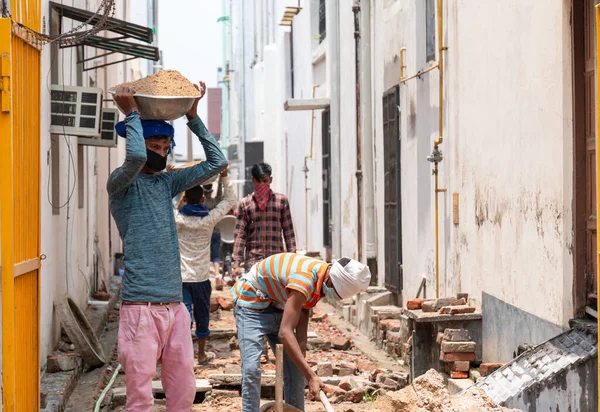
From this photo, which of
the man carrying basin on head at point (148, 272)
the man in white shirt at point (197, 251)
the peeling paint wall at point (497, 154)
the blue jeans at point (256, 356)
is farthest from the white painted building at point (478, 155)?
the man carrying basin on head at point (148, 272)

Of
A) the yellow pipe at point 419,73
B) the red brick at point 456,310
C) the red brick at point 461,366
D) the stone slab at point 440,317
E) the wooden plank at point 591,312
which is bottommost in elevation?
the red brick at point 461,366

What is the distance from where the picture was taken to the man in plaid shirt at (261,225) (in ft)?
33.2

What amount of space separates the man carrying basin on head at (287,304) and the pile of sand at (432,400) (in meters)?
0.57

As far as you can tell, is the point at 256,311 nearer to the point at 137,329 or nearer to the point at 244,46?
the point at 137,329

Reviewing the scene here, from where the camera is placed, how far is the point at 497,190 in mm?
8172

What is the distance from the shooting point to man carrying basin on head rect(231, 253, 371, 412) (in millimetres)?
5527

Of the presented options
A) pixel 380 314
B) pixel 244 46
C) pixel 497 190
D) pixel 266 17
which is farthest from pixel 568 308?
pixel 244 46

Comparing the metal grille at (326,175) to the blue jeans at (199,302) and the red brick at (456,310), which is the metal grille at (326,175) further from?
the red brick at (456,310)

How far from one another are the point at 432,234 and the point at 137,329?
232 inches

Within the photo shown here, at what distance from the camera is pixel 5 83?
487 cm

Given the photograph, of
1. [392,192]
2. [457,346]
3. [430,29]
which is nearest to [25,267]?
[457,346]

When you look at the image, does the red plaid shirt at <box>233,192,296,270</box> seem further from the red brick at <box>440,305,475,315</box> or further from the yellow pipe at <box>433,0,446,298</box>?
the red brick at <box>440,305,475,315</box>

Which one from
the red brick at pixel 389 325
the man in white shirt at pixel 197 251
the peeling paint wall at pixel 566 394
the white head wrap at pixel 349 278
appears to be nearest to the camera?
the white head wrap at pixel 349 278

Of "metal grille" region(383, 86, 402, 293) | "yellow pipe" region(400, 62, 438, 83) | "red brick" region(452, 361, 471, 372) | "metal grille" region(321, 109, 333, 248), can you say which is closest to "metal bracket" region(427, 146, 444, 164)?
"yellow pipe" region(400, 62, 438, 83)
